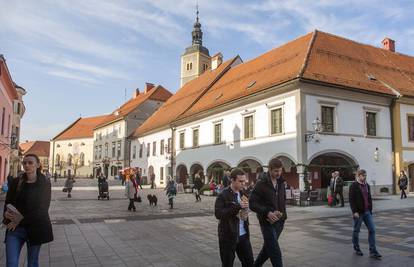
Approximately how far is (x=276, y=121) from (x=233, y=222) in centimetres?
2007

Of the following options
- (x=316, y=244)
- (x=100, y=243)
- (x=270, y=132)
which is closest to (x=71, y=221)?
(x=100, y=243)

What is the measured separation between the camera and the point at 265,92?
81.1ft

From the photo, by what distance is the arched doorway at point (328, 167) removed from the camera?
22.7 m

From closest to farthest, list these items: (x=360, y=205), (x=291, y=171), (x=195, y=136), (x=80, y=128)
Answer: (x=360, y=205), (x=291, y=171), (x=195, y=136), (x=80, y=128)

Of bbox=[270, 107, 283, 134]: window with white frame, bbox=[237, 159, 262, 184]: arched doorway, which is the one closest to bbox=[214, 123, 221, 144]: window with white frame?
bbox=[237, 159, 262, 184]: arched doorway

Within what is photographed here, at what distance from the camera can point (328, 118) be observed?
23.3 meters

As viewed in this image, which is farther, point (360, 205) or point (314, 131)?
point (314, 131)

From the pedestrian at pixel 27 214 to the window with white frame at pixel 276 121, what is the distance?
66.3ft

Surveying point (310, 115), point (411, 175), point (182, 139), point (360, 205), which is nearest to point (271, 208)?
point (360, 205)

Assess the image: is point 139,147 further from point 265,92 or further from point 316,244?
point 316,244

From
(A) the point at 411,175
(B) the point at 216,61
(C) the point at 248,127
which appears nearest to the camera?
(A) the point at 411,175

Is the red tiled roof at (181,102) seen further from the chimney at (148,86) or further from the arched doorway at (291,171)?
the chimney at (148,86)

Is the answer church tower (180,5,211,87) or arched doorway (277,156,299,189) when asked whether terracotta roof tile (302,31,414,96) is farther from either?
church tower (180,5,211,87)

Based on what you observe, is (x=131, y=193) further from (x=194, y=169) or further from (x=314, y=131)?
(x=194, y=169)
